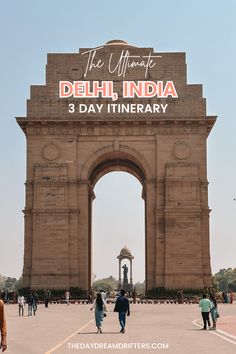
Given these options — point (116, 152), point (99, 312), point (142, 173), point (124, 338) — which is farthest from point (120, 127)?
point (124, 338)

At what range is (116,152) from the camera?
67.1 meters

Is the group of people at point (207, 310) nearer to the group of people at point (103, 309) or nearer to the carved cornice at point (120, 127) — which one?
the group of people at point (103, 309)

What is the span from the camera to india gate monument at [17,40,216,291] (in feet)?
211

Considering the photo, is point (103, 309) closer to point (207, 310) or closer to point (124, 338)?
point (124, 338)

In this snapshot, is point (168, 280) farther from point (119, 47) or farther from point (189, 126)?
point (119, 47)

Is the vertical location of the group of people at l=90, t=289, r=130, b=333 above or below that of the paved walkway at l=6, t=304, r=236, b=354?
above

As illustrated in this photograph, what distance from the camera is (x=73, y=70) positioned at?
67812 mm

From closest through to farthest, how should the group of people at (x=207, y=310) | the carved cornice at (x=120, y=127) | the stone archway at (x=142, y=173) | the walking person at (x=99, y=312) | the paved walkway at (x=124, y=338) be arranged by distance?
the paved walkway at (x=124, y=338) → the walking person at (x=99, y=312) → the group of people at (x=207, y=310) → the stone archway at (x=142, y=173) → the carved cornice at (x=120, y=127)

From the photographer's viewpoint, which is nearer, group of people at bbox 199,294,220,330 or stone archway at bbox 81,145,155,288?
group of people at bbox 199,294,220,330

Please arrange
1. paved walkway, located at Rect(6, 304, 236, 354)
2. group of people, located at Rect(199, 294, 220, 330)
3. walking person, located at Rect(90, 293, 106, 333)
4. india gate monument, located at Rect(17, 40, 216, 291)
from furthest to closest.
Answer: india gate monument, located at Rect(17, 40, 216, 291) < group of people, located at Rect(199, 294, 220, 330) < walking person, located at Rect(90, 293, 106, 333) < paved walkway, located at Rect(6, 304, 236, 354)

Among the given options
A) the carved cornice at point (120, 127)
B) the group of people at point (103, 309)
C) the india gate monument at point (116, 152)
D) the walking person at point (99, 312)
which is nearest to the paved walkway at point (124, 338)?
the walking person at point (99, 312)

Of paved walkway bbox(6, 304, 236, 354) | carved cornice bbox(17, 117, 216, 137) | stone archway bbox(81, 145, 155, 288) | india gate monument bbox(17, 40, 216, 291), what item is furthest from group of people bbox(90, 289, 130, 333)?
carved cornice bbox(17, 117, 216, 137)

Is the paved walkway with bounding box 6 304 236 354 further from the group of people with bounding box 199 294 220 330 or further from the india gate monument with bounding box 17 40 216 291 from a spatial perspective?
the india gate monument with bounding box 17 40 216 291

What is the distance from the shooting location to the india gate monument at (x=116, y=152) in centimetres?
6431
